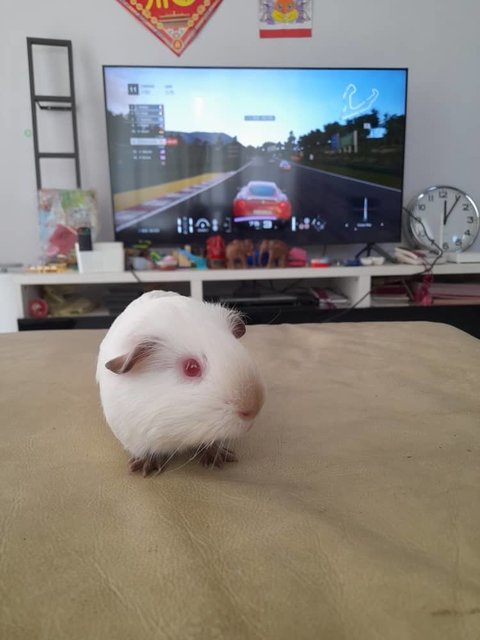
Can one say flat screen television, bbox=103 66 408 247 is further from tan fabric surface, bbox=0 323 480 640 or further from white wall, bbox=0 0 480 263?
tan fabric surface, bbox=0 323 480 640

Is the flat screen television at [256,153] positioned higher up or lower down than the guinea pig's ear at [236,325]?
higher up

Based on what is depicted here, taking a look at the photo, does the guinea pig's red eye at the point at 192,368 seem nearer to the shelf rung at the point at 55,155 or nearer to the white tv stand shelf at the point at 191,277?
the white tv stand shelf at the point at 191,277

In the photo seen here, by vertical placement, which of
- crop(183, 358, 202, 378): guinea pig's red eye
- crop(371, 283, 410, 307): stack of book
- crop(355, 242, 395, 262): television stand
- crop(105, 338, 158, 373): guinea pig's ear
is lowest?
crop(371, 283, 410, 307): stack of book

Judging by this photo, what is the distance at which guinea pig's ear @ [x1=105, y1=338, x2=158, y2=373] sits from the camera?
1.52 ft

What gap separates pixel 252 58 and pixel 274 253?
998 mm

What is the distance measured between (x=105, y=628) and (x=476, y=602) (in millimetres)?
263

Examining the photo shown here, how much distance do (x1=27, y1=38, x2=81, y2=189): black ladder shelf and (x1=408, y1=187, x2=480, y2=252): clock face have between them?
169cm

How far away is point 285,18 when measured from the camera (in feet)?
7.01

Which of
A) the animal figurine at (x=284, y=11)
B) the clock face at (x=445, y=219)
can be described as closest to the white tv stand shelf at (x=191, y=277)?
the clock face at (x=445, y=219)

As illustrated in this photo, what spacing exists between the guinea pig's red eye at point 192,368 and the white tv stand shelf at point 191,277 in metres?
1.45

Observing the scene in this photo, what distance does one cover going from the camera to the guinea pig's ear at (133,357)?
0.46 metres

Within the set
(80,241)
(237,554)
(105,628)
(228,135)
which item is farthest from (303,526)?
(228,135)

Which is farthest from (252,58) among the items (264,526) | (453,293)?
(264,526)

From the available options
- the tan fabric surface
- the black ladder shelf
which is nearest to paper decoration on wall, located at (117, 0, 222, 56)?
Answer: the black ladder shelf
